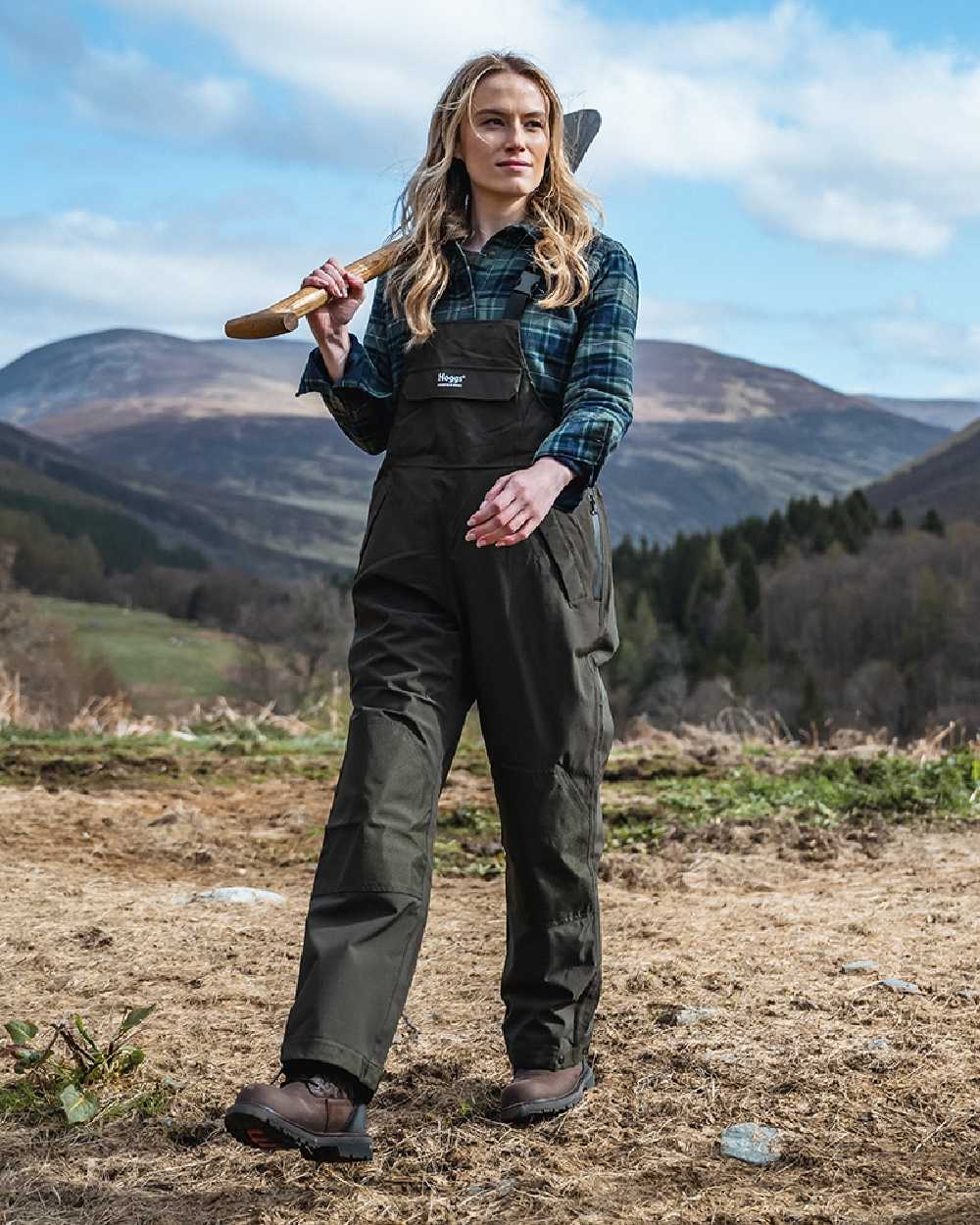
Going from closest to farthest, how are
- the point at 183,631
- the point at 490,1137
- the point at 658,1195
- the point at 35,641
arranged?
the point at 658,1195 < the point at 490,1137 < the point at 35,641 < the point at 183,631

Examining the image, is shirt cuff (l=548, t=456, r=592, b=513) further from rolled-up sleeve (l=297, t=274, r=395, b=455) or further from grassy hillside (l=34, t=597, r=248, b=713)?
grassy hillside (l=34, t=597, r=248, b=713)

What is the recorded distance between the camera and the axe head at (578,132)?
3.74 meters

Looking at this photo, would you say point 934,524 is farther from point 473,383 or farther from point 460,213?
point 473,383

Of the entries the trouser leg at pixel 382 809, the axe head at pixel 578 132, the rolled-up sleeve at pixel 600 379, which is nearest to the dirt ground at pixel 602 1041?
the trouser leg at pixel 382 809

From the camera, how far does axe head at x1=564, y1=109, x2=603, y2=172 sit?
3.74 m

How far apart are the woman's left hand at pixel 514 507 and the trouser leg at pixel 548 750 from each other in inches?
6.2

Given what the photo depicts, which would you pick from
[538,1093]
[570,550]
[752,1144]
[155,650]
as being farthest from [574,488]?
[155,650]

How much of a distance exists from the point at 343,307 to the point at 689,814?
408 cm

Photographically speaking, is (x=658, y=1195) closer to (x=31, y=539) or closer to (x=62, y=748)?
(x=62, y=748)

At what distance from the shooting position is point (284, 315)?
2.99m

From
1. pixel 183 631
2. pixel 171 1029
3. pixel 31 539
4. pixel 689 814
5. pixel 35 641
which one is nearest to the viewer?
pixel 171 1029

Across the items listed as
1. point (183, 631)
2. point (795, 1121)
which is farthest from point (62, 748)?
point (183, 631)

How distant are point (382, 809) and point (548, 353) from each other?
3.60ft

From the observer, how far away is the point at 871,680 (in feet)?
239
